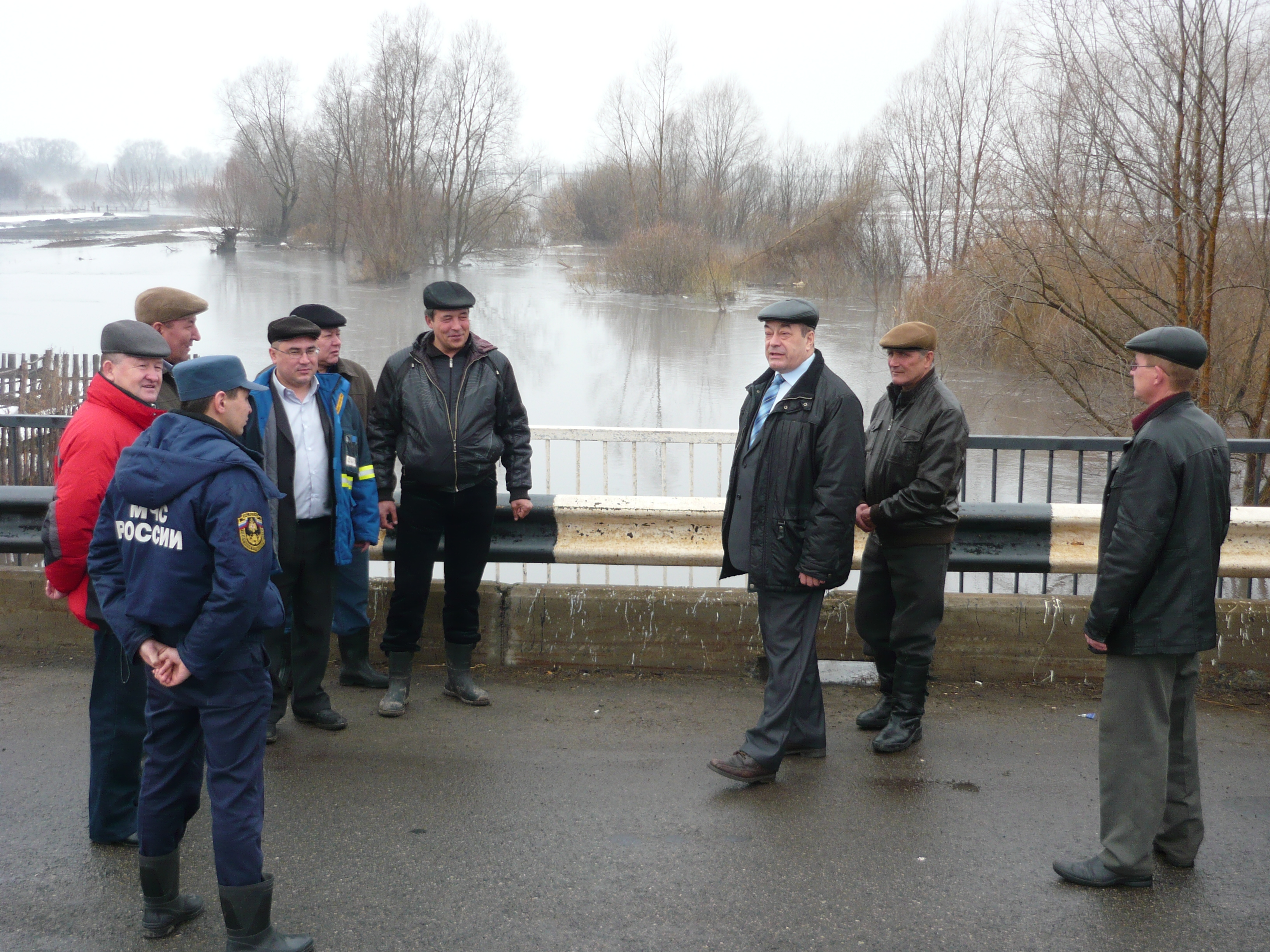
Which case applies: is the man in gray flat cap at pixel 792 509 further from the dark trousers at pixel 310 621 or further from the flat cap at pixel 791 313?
the dark trousers at pixel 310 621

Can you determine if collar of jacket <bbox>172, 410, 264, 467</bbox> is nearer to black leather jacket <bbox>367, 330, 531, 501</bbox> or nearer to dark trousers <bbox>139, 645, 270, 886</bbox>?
dark trousers <bbox>139, 645, 270, 886</bbox>

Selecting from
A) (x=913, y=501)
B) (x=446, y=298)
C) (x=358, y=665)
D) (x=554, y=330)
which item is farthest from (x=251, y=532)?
(x=554, y=330)

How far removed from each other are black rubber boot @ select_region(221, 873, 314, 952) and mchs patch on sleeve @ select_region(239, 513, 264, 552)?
3.09 feet

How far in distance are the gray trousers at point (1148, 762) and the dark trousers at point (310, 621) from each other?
3147mm

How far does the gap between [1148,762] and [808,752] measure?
53.9 inches

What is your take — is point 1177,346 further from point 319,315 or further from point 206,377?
point 319,315

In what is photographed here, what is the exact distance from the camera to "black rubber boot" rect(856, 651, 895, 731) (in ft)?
15.4

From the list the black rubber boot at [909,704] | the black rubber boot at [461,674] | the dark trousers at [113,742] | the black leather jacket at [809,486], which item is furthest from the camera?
the black rubber boot at [461,674]

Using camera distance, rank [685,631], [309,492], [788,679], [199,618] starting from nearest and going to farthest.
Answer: [199,618] < [788,679] < [309,492] < [685,631]

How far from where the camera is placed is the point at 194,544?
2.94 metres

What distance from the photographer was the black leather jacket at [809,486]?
4.08m

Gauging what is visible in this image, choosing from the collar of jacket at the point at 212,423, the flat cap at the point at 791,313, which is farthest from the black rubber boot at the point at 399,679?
the flat cap at the point at 791,313

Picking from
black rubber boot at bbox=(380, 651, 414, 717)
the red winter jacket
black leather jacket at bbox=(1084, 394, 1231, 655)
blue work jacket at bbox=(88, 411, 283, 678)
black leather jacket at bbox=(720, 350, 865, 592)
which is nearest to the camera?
blue work jacket at bbox=(88, 411, 283, 678)

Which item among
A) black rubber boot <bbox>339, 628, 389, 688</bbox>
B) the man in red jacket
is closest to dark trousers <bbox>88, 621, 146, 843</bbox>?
the man in red jacket
